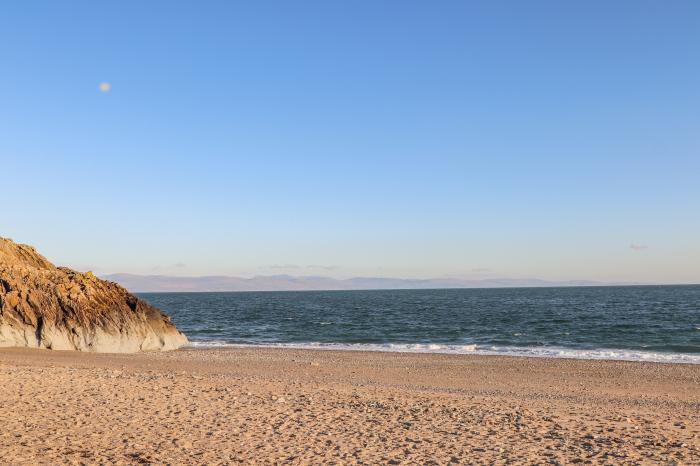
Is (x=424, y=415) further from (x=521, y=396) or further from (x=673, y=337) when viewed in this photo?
(x=673, y=337)

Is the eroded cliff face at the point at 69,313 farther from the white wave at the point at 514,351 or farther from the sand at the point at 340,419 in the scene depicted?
the sand at the point at 340,419

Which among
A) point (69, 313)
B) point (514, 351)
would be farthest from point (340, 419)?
point (514, 351)

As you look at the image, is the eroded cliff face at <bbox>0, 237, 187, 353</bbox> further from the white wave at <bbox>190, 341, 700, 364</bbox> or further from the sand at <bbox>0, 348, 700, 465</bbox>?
the sand at <bbox>0, 348, 700, 465</bbox>

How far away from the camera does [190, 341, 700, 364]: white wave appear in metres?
31.9

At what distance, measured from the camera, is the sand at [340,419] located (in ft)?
33.8

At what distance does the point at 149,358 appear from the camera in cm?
2920

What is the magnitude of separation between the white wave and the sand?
30.1 feet

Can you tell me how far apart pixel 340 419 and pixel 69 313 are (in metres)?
23.2

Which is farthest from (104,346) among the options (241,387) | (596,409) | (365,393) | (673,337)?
(673,337)

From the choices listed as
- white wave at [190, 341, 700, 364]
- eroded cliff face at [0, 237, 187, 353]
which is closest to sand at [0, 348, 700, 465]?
white wave at [190, 341, 700, 364]

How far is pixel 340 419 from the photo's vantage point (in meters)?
13.1

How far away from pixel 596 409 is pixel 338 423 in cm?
722

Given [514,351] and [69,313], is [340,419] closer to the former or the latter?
[69,313]

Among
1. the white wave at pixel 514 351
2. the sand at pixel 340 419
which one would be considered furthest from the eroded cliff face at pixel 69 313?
the sand at pixel 340 419
